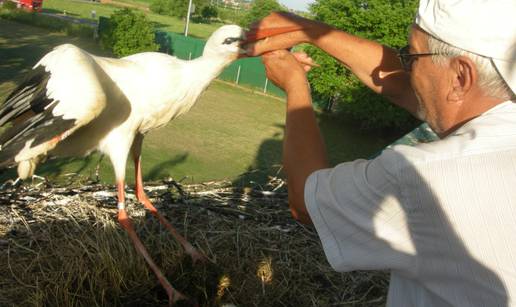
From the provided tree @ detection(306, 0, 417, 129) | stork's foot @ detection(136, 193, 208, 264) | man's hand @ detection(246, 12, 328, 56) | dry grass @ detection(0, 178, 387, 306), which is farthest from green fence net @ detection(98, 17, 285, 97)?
man's hand @ detection(246, 12, 328, 56)

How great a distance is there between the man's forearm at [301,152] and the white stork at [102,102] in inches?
55.5

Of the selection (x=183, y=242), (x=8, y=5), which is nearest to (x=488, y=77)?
(x=183, y=242)

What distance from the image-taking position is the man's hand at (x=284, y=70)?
1.66 meters

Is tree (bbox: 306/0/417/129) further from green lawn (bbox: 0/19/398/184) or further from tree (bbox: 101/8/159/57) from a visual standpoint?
tree (bbox: 101/8/159/57)

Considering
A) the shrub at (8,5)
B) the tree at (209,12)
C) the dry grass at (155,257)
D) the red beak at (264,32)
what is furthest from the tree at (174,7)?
the red beak at (264,32)

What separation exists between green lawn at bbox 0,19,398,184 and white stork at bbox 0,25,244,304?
2299 mm

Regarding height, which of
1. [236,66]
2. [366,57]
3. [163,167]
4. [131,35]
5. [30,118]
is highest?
[366,57]

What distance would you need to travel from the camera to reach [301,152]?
1423 mm

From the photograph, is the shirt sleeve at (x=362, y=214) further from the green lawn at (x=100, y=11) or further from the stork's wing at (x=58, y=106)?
the green lawn at (x=100, y=11)

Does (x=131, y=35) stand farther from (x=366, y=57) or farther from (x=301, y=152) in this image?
(x=301, y=152)

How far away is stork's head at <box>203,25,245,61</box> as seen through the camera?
279 centimetres

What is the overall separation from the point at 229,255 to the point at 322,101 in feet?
44.6

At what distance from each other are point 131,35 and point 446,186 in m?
16.8

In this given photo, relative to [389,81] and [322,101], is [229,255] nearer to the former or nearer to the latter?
[389,81]
